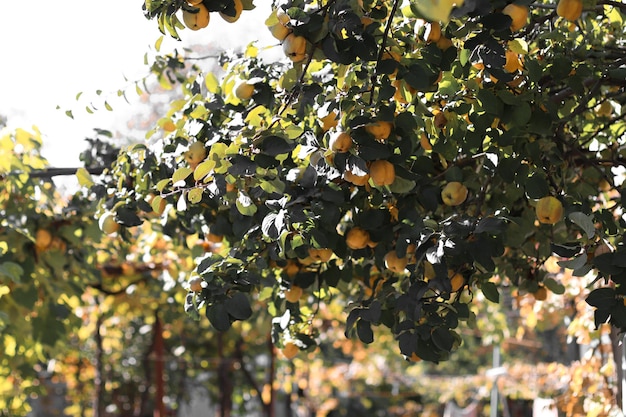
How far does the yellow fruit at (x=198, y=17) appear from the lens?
5.37 ft

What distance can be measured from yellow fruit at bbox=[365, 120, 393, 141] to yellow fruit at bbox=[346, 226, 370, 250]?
383 mm

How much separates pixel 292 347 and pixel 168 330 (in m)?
6.42

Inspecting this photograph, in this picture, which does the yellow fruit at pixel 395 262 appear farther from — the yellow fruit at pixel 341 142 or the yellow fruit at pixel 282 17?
the yellow fruit at pixel 282 17

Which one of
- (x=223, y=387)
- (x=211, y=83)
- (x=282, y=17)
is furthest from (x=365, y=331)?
(x=223, y=387)

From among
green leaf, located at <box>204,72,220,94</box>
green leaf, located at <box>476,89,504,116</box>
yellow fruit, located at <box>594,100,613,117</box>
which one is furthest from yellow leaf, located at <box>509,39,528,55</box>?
green leaf, located at <box>204,72,220,94</box>

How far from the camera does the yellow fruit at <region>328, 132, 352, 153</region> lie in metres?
1.73

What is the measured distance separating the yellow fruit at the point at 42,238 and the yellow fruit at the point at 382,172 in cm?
191

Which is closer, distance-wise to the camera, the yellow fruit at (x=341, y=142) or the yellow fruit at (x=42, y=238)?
the yellow fruit at (x=341, y=142)

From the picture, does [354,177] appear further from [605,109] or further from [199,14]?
[605,109]

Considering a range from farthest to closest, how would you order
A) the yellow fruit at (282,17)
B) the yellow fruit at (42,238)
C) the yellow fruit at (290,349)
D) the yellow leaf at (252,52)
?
the yellow fruit at (42,238) < the yellow fruit at (290,349) < the yellow leaf at (252,52) < the yellow fruit at (282,17)

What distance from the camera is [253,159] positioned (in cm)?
185

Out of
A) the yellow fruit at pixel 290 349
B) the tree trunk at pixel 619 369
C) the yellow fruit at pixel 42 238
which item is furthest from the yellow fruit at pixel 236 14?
the tree trunk at pixel 619 369

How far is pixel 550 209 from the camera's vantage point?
1.84m

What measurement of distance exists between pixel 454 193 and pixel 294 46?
1.90 ft
